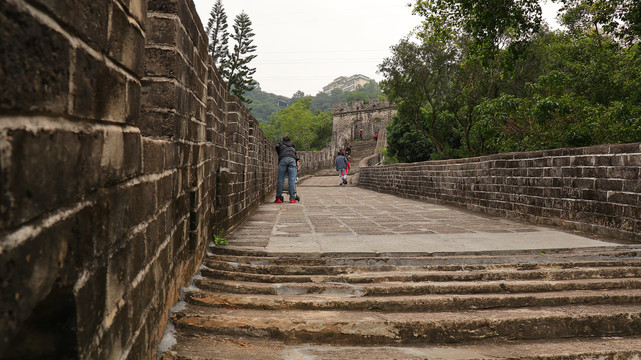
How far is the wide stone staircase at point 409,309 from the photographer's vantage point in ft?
7.42

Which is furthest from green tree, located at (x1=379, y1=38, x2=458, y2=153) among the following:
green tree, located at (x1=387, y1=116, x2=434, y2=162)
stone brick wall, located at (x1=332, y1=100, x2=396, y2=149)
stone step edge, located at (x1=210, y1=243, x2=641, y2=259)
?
stone brick wall, located at (x1=332, y1=100, x2=396, y2=149)

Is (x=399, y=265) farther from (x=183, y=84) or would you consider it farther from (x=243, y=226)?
(x=243, y=226)

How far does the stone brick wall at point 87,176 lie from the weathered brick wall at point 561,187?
4908mm

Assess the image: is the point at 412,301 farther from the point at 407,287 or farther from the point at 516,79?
the point at 516,79

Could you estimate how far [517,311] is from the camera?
265 centimetres

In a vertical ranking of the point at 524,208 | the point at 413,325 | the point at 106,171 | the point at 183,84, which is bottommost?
the point at 413,325

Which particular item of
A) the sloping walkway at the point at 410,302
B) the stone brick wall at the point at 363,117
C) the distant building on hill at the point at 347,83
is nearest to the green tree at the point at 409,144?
the sloping walkway at the point at 410,302

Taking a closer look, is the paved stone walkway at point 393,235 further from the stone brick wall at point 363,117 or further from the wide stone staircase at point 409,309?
the stone brick wall at point 363,117

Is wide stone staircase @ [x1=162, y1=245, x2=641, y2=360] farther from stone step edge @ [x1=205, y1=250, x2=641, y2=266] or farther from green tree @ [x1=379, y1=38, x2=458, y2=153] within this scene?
green tree @ [x1=379, y1=38, x2=458, y2=153]

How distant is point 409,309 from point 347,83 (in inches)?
6916

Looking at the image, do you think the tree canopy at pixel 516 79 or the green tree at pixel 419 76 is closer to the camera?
the tree canopy at pixel 516 79

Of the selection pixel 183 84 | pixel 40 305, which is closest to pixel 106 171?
pixel 40 305

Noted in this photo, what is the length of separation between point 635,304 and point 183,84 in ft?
11.1

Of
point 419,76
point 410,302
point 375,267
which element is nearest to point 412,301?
point 410,302
